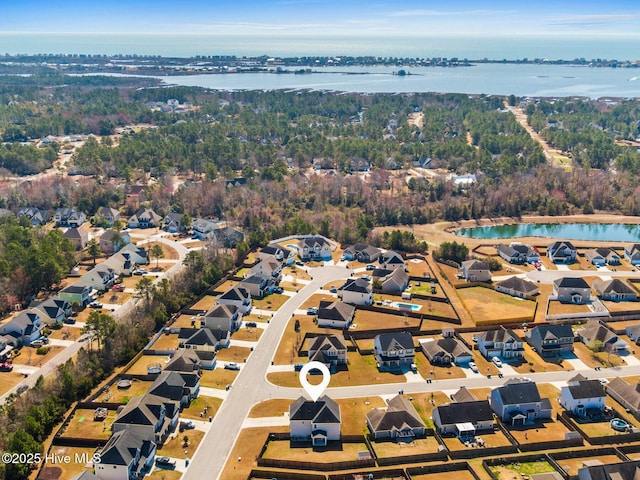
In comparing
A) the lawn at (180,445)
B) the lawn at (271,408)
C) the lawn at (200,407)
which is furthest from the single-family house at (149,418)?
the lawn at (271,408)

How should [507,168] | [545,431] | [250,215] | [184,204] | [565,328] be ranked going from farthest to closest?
[507,168], [184,204], [250,215], [565,328], [545,431]

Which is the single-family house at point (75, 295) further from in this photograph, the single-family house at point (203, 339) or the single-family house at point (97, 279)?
the single-family house at point (203, 339)

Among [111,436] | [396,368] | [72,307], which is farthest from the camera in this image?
[72,307]

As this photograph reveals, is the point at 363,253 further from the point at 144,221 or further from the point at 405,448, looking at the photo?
the point at 405,448

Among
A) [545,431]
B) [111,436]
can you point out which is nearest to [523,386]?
[545,431]

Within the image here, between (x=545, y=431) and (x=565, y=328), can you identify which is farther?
(x=565, y=328)

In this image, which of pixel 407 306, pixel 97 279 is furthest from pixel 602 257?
pixel 97 279

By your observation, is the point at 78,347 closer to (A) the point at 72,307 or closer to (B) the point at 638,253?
(A) the point at 72,307
